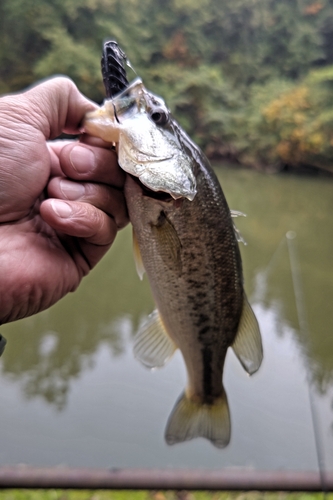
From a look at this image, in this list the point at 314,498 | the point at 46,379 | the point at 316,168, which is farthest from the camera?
the point at 316,168

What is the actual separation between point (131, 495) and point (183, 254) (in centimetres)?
159

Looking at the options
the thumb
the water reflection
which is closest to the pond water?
the water reflection

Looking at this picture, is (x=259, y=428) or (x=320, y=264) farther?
(x=320, y=264)

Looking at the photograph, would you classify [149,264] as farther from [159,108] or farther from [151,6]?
[151,6]

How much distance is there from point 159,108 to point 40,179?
481 mm

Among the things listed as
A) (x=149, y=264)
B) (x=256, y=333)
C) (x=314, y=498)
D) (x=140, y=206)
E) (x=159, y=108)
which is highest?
(x=159, y=108)

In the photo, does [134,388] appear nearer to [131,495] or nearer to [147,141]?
[131,495]

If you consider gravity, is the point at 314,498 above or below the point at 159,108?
below

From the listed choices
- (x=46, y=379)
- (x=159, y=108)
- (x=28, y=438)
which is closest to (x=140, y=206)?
(x=159, y=108)

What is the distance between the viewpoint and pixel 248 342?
1.37 metres

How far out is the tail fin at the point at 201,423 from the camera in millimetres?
1480

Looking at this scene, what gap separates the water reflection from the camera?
11.9ft

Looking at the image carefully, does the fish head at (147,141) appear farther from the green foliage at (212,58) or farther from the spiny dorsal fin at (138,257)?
the green foliage at (212,58)

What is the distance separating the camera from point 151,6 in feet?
71.2
